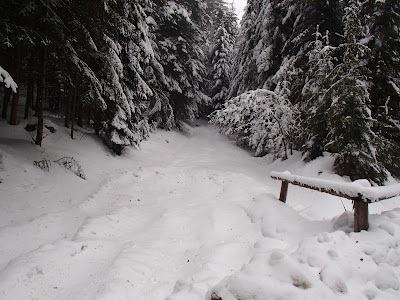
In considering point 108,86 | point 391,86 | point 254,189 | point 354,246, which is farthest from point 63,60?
point 391,86

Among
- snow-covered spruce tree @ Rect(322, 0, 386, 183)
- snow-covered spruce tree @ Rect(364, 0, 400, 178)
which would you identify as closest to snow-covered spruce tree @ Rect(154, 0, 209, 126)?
snow-covered spruce tree @ Rect(322, 0, 386, 183)

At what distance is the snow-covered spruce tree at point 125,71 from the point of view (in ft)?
30.6

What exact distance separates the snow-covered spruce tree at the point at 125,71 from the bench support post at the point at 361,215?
8588 mm

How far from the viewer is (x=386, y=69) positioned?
9.11 meters

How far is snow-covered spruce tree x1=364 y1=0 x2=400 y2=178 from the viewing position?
29.3ft

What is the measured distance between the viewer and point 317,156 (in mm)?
10711

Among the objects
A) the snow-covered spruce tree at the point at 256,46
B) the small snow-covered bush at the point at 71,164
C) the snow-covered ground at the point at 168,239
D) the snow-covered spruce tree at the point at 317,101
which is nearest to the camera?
the snow-covered ground at the point at 168,239

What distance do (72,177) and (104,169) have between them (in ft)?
5.63

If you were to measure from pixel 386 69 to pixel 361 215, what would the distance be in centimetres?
814

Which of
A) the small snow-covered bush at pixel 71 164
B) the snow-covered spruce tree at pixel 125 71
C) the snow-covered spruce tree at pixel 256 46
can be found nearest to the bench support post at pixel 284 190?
the small snow-covered bush at pixel 71 164

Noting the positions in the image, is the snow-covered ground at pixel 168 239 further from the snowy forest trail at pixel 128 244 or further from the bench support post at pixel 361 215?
the bench support post at pixel 361 215

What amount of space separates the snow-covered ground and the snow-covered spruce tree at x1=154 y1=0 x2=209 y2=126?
12982mm

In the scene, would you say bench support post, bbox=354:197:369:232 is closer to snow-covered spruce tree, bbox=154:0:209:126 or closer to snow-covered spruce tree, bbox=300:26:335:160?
snow-covered spruce tree, bbox=300:26:335:160

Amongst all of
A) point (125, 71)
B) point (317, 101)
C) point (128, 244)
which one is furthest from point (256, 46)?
point (128, 244)
